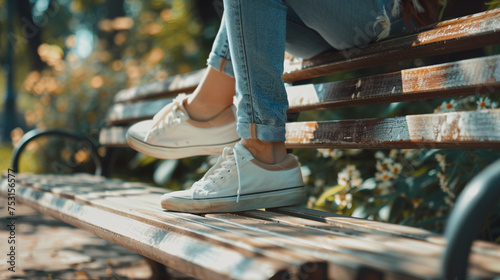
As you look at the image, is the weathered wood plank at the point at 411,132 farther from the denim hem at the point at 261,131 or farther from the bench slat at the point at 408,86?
the denim hem at the point at 261,131

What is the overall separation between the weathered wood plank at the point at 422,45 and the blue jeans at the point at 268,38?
0.26 feet

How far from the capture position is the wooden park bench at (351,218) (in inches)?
27.8

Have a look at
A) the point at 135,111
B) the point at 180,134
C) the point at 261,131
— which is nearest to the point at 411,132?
the point at 261,131

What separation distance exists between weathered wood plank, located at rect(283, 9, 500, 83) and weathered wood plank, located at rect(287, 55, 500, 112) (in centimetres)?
6

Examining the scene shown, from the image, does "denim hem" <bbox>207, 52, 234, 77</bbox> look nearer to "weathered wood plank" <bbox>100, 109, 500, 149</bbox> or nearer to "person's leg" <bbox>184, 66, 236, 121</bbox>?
"person's leg" <bbox>184, 66, 236, 121</bbox>

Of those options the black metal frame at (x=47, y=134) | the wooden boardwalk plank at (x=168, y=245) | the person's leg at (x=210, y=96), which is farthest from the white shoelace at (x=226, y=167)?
the black metal frame at (x=47, y=134)

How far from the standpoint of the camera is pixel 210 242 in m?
0.95

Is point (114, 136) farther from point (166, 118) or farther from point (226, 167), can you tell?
point (226, 167)

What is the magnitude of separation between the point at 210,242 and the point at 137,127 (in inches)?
34.8

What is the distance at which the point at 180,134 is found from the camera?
168 cm

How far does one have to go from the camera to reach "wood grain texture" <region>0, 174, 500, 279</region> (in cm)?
74

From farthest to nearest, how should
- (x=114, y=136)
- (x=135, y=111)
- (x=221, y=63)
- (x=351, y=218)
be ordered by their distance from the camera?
(x=114, y=136) < (x=135, y=111) < (x=221, y=63) < (x=351, y=218)

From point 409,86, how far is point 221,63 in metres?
0.60

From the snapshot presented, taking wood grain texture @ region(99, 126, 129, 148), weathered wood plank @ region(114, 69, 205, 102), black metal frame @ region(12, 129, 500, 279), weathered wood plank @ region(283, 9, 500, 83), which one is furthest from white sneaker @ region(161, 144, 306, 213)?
wood grain texture @ region(99, 126, 129, 148)
